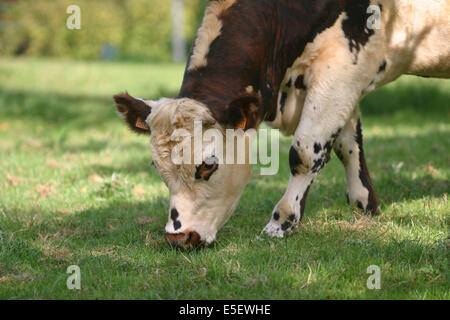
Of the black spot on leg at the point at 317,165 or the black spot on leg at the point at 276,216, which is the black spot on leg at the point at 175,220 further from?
the black spot on leg at the point at 317,165

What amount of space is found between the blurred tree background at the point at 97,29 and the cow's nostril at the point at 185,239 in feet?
75.1

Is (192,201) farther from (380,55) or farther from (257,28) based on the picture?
(380,55)

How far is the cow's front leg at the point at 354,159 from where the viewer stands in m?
4.99

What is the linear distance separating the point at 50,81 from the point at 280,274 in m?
14.5

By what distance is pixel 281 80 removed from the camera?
14.5 feet

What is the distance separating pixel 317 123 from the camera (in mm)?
4258

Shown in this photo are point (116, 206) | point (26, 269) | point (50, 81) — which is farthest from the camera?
point (50, 81)

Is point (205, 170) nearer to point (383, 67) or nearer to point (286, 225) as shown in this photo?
point (286, 225)

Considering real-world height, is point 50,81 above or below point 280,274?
above

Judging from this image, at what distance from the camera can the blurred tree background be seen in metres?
28.5

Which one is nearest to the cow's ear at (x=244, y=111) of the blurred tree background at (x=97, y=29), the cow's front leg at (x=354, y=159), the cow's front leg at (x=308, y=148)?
the cow's front leg at (x=308, y=148)

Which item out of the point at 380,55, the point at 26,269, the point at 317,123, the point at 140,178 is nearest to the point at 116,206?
the point at 140,178

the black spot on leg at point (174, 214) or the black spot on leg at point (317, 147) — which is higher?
the black spot on leg at point (317, 147)

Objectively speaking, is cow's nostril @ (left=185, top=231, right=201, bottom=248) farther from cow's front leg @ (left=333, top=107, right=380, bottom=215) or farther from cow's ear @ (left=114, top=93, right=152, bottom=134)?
cow's front leg @ (left=333, top=107, right=380, bottom=215)
